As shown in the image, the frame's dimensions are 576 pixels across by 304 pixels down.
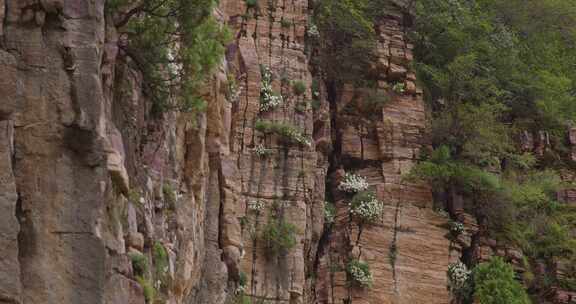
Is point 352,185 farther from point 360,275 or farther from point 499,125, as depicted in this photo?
point 499,125

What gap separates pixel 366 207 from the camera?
111 feet

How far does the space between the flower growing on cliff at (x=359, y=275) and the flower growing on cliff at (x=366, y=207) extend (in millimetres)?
1815

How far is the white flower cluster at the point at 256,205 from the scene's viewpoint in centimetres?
3166

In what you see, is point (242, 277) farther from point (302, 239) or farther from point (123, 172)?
point (123, 172)

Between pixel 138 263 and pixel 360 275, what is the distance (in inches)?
636

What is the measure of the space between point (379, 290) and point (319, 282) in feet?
5.76

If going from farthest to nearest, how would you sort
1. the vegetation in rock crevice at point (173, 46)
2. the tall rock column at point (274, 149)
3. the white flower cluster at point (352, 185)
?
the white flower cluster at point (352, 185) < the tall rock column at point (274, 149) < the vegetation in rock crevice at point (173, 46)

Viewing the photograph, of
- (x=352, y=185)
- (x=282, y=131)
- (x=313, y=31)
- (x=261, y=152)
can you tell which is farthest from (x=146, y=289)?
(x=313, y=31)

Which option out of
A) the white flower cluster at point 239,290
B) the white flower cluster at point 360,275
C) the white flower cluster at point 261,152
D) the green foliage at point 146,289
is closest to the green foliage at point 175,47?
the green foliage at point 146,289

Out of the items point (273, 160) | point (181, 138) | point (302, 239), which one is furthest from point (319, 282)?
point (181, 138)

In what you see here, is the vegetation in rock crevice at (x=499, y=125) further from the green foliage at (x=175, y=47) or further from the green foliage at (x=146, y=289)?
the green foliage at (x=146, y=289)

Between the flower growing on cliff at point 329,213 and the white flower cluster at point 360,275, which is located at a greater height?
the flower growing on cliff at point 329,213

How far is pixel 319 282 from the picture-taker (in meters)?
32.6

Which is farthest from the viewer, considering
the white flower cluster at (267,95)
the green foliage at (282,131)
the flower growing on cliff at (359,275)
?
the white flower cluster at (267,95)
